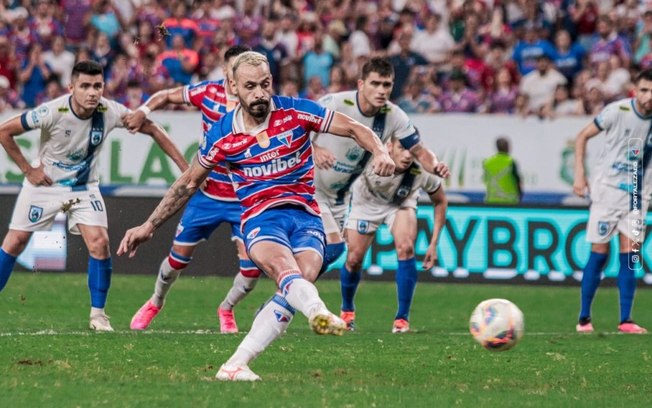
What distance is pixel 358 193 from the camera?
1369 centimetres

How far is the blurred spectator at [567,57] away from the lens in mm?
22422

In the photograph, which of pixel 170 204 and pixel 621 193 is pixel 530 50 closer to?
pixel 621 193

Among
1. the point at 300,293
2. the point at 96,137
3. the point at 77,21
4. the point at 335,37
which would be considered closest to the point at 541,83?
the point at 335,37

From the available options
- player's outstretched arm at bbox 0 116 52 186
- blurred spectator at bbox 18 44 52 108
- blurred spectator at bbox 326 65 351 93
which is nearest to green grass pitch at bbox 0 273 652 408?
player's outstretched arm at bbox 0 116 52 186

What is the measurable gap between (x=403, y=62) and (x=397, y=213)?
31.0 ft

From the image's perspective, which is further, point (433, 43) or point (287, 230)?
point (433, 43)

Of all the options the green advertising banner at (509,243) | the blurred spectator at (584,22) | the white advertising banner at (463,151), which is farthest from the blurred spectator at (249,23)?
the green advertising banner at (509,243)

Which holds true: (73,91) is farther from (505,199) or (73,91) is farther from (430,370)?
(505,199)

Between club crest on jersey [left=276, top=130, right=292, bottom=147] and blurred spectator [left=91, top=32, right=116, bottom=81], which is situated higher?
club crest on jersey [left=276, top=130, right=292, bottom=147]

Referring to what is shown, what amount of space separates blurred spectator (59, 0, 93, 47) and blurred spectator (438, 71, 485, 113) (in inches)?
249

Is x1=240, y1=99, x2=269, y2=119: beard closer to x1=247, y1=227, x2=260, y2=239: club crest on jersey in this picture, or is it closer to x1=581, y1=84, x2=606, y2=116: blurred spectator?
x1=247, y1=227, x2=260, y2=239: club crest on jersey

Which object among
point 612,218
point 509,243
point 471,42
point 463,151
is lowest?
point 509,243

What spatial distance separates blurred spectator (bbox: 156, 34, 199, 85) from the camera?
72.7 feet

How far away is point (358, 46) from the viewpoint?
2325 centimetres
